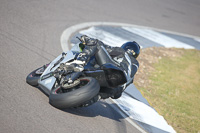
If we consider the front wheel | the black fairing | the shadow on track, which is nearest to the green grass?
the shadow on track

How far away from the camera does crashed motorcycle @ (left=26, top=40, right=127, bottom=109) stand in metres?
4.07

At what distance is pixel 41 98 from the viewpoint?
15.5ft

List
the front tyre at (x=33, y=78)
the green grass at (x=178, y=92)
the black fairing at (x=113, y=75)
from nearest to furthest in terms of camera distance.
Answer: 1. the black fairing at (x=113, y=75)
2. the front tyre at (x=33, y=78)
3. the green grass at (x=178, y=92)

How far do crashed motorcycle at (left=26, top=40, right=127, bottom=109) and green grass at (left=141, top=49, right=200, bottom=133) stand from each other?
222 cm

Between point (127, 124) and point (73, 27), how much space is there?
531 centimetres

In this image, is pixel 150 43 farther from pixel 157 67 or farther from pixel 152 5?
pixel 152 5

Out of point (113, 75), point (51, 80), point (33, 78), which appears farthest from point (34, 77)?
point (113, 75)

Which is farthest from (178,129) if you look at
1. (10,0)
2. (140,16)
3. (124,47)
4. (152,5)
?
(152,5)

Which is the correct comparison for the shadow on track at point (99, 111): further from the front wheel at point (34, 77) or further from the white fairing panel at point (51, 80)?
the front wheel at point (34, 77)

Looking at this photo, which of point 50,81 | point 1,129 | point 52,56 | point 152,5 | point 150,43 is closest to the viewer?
point 1,129

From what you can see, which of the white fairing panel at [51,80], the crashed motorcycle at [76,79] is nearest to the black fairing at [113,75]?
the crashed motorcycle at [76,79]

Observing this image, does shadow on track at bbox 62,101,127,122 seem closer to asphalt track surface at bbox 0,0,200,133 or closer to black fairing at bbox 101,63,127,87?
asphalt track surface at bbox 0,0,200,133

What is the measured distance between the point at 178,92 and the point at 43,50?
4.04 m

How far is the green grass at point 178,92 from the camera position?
20.8ft
